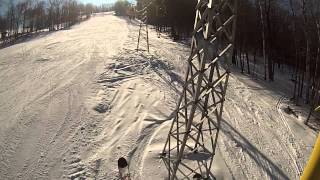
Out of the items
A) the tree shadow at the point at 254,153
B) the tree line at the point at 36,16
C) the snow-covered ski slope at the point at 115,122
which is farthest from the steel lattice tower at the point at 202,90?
the tree line at the point at 36,16

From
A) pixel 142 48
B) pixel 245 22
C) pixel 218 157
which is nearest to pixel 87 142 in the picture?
pixel 218 157

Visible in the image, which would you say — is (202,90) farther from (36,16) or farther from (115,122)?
(36,16)

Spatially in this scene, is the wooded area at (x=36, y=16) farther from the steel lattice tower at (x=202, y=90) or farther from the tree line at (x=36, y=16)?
the steel lattice tower at (x=202, y=90)

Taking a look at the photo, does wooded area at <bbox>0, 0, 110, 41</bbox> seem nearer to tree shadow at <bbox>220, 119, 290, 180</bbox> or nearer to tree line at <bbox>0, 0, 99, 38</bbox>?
tree line at <bbox>0, 0, 99, 38</bbox>

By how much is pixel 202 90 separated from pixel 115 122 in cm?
746

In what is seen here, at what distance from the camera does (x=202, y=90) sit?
32.3 feet

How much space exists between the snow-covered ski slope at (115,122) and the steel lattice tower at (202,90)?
0.65 metres

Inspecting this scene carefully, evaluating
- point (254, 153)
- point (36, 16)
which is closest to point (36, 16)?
point (36, 16)

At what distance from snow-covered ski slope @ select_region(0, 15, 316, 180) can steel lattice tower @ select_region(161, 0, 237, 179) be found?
648 mm

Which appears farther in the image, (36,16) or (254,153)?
(36,16)

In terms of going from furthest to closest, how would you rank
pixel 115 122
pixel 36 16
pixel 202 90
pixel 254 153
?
1. pixel 36 16
2. pixel 115 122
3. pixel 254 153
4. pixel 202 90

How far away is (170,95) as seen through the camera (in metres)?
20.6

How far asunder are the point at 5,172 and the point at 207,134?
7.90 metres

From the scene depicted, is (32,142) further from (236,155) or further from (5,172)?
(236,155)
